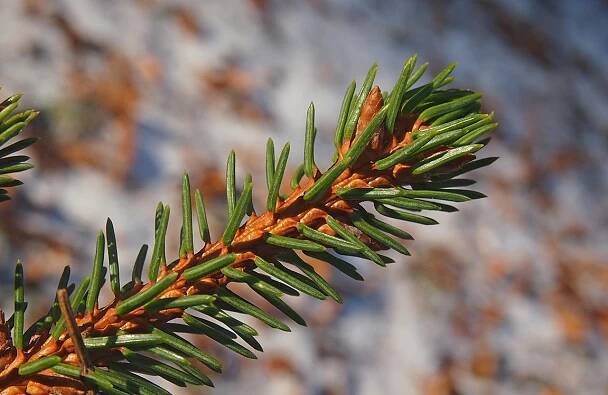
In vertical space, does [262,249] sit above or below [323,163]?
below

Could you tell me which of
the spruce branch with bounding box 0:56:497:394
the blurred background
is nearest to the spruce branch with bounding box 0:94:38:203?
the spruce branch with bounding box 0:56:497:394

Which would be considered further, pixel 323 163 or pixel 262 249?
pixel 323 163

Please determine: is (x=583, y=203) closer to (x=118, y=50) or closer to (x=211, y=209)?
(x=211, y=209)

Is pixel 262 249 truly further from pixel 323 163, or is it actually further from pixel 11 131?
pixel 323 163

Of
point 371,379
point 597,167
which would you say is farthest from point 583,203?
point 371,379

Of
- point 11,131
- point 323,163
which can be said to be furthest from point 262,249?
point 323,163

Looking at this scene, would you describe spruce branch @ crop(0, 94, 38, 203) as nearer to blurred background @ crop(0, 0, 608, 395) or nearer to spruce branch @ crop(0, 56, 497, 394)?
spruce branch @ crop(0, 56, 497, 394)
